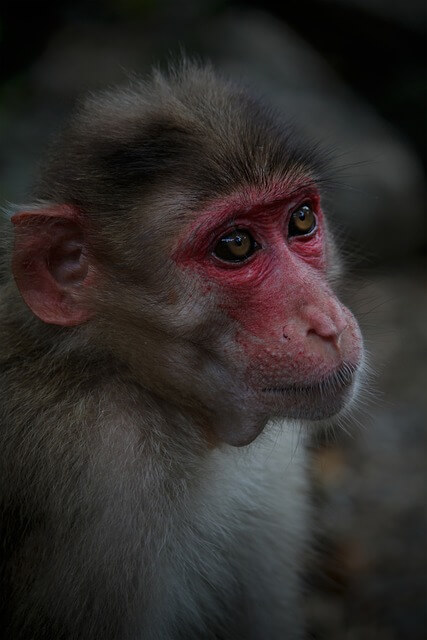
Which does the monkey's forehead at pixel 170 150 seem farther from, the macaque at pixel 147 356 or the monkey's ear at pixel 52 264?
the monkey's ear at pixel 52 264

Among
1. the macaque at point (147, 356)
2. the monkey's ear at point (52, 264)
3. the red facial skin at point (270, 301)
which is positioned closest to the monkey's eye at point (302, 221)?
the macaque at point (147, 356)

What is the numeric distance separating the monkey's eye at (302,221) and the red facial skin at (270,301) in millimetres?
198

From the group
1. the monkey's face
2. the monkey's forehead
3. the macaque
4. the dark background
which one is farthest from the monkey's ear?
the dark background

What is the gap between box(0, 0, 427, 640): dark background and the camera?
5.28 meters

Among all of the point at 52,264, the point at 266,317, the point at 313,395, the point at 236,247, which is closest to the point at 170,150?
the point at 236,247

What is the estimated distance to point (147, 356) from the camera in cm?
345

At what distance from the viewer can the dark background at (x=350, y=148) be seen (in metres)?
5.28

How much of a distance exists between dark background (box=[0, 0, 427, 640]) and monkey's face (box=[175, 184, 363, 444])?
57cm

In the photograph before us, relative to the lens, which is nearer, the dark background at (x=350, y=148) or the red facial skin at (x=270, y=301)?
the red facial skin at (x=270, y=301)

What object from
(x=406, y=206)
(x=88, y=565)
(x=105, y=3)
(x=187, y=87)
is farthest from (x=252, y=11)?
(x=88, y=565)

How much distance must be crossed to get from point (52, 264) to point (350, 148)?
6263mm

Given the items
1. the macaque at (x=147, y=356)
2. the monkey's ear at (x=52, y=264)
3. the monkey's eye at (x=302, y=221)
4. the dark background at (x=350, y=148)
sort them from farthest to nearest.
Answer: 1. the dark background at (x=350, y=148)
2. the monkey's eye at (x=302, y=221)
3. the monkey's ear at (x=52, y=264)
4. the macaque at (x=147, y=356)

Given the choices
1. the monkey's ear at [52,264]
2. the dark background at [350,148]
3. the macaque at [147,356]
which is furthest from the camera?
the dark background at [350,148]

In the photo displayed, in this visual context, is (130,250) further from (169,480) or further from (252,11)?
(252,11)
